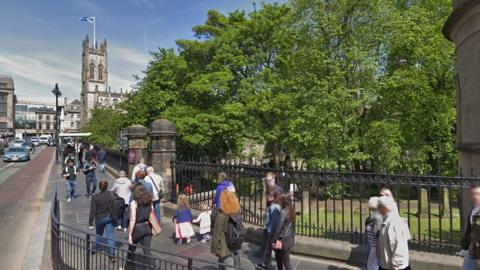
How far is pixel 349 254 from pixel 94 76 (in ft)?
404

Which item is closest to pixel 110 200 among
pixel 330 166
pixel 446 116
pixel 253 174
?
pixel 253 174

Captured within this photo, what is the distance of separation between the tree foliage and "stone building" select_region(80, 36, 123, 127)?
97754 mm

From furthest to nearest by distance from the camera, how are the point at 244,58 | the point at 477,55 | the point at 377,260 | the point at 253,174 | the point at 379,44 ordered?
the point at 244,58, the point at 379,44, the point at 253,174, the point at 477,55, the point at 377,260

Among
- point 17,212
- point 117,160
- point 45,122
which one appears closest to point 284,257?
point 17,212

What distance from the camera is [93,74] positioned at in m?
116

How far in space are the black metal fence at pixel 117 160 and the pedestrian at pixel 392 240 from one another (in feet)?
45.4

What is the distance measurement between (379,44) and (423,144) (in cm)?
519

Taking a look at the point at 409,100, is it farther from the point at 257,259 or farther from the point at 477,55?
the point at 257,259

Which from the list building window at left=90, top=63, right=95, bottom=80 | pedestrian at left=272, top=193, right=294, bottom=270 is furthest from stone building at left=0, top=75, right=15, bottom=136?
pedestrian at left=272, top=193, right=294, bottom=270

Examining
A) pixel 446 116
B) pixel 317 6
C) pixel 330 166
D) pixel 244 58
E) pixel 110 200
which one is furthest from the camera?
pixel 244 58

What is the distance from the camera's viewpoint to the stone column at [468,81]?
21.5 ft

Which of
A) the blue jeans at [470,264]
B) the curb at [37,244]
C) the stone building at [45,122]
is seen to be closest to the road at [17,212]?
the curb at [37,244]

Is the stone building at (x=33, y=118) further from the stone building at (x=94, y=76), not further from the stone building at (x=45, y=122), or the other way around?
the stone building at (x=94, y=76)

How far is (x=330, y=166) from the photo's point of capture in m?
13.5
